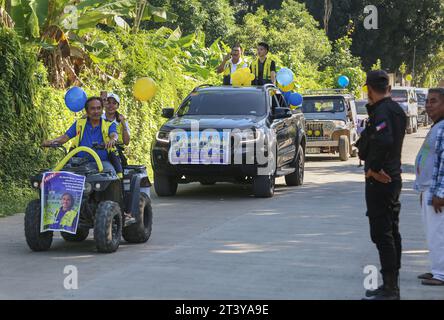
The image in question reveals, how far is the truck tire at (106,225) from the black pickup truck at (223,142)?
5122 mm

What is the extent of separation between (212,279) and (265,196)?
23.8ft

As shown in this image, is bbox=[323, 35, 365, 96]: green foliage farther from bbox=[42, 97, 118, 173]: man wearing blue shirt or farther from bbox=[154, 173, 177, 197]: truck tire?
bbox=[42, 97, 118, 173]: man wearing blue shirt

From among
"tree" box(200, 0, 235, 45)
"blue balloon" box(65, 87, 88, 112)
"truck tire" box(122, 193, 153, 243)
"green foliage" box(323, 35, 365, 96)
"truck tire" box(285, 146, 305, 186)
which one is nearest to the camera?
"truck tire" box(122, 193, 153, 243)

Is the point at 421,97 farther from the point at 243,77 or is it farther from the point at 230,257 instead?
the point at 230,257

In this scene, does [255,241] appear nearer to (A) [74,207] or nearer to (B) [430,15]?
(A) [74,207]

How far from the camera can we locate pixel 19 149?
15164 millimetres

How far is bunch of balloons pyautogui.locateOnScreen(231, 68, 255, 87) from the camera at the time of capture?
61.9ft

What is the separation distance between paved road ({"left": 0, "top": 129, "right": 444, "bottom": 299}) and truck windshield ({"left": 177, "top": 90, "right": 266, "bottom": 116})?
5.51 feet

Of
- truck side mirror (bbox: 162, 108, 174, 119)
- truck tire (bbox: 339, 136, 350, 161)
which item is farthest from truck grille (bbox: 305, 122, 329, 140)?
truck side mirror (bbox: 162, 108, 174, 119)

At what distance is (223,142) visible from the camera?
611 inches

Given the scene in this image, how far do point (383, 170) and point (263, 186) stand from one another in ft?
26.3

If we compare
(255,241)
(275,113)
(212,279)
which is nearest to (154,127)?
(275,113)

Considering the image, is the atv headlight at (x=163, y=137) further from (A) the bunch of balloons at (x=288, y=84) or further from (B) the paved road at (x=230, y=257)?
(A) the bunch of balloons at (x=288, y=84)

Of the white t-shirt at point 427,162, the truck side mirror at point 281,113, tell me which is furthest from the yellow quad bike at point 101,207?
the truck side mirror at point 281,113
